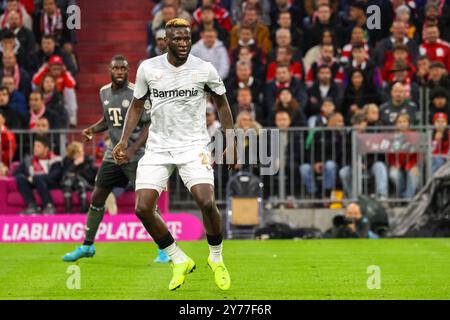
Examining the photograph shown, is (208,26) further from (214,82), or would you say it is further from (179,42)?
(179,42)

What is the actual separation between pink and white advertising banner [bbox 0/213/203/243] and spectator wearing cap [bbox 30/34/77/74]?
4.88 meters

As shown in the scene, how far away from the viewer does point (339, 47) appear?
25047 mm

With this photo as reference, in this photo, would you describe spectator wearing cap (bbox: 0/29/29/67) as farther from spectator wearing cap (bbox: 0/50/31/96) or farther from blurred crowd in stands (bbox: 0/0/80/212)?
spectator wearing cap (bbox: 0/50/31/96)

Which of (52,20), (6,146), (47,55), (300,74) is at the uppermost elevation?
(52,20)

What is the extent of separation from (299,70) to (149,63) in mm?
12402

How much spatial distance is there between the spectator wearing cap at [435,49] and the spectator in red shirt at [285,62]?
8.03 ft

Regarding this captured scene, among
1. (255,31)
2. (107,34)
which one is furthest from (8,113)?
(255,31)

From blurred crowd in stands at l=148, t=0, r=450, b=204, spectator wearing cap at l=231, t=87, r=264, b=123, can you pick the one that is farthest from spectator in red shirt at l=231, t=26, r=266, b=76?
spectator wearing cap at l=231, t=87, r=264, b=123

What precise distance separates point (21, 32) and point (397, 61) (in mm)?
7570

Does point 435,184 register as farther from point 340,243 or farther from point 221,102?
point 221,102

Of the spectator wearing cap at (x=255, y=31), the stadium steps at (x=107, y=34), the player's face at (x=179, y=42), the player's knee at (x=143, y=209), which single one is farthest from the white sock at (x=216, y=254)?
the stadium steps at (x=107, y=34)

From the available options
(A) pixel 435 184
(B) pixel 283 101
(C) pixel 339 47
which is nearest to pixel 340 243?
(A) pixel 435 184

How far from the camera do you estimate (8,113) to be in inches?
953

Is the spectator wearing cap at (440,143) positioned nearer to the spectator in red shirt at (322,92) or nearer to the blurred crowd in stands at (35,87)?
the spectator in red shirt at (322,92)
